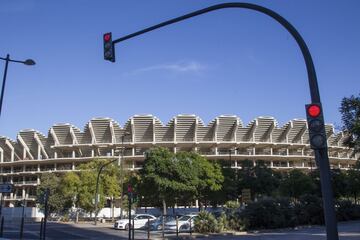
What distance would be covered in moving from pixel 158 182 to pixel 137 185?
13.6ft

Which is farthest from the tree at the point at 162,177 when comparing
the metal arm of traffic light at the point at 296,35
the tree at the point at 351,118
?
the metal arm of traffic light at the point at 296,35

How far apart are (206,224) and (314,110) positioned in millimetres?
19878

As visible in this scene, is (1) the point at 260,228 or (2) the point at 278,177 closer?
(1) the point at 260,228

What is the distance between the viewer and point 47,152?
10569cm

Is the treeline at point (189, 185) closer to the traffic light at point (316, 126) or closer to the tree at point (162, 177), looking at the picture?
the tree at point (162, 177)

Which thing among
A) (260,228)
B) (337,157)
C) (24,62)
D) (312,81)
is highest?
(337,157)

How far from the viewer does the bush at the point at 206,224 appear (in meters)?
27.8

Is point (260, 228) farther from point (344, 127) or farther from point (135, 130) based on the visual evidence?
point (135, 130)

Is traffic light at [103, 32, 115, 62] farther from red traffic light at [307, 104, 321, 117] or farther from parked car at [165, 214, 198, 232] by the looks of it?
parked car at [165, 214, 198, 232]

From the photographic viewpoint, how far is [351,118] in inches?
648

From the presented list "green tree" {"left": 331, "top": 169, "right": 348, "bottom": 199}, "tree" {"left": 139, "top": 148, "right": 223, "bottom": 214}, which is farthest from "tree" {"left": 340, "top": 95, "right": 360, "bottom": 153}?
"green tree" {"left": 331, "top": 169, "right": 348, "bottom": 199}

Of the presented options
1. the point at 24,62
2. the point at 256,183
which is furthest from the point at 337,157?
the point at 24,62

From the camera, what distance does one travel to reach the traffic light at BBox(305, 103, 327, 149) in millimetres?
9078

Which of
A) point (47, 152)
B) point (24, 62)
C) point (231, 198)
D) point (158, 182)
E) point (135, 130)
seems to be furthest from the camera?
point (47, 152)
